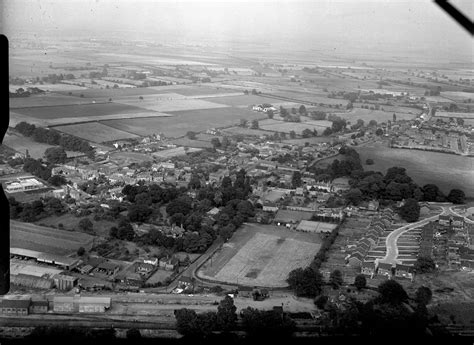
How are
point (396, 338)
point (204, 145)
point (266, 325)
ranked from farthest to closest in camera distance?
point (204, 145) < point (266, 325) < point (396, 338)

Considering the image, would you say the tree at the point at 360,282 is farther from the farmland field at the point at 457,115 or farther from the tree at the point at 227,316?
the farmland field at the point at 457,115

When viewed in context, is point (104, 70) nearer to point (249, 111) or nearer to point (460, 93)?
point (249, 111)

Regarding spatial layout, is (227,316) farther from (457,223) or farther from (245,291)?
(457,223)

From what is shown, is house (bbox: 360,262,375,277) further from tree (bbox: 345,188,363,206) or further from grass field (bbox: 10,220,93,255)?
grass field (bbox: 10,220,93,255)

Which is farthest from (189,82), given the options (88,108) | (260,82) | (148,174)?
(148,174)

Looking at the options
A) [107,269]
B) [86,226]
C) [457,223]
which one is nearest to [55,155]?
[86,226]

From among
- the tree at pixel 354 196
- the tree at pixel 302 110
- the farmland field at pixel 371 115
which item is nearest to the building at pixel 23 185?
the tree at pixel 354 196
